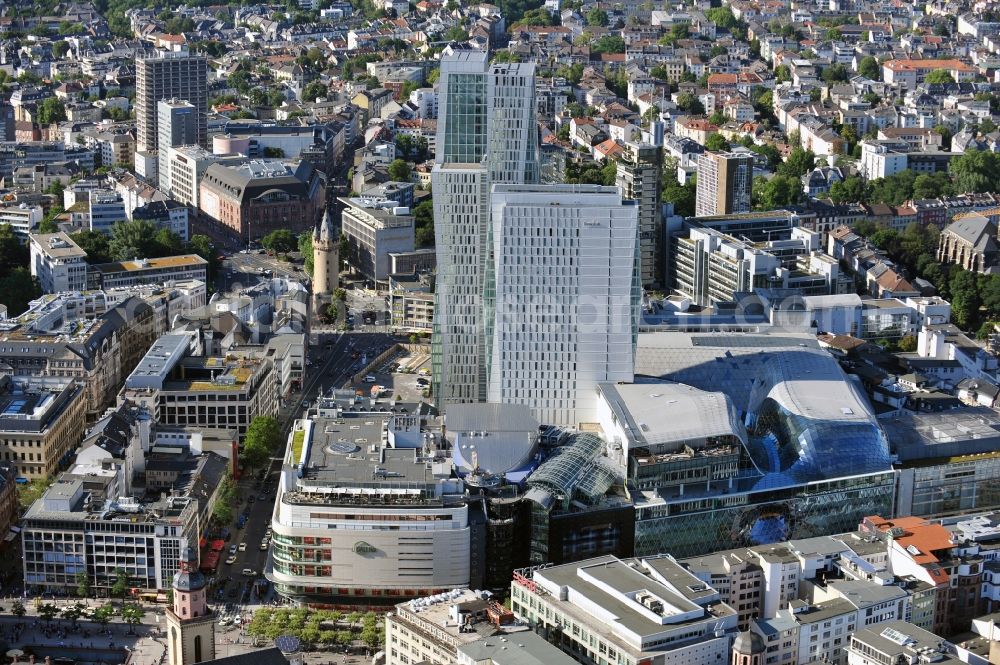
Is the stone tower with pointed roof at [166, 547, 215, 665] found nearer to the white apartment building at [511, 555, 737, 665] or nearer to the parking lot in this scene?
the white apartment building at [511, 555, 737, 665]

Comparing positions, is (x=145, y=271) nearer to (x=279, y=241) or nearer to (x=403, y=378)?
(x=279, y=241)

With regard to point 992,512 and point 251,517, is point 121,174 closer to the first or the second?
point 251,517

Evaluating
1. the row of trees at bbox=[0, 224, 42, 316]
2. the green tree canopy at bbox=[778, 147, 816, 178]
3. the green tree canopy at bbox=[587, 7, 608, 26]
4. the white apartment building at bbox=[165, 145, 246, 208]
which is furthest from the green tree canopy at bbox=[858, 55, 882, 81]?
the row of trees at bbox=[0, 224, 42, 316]

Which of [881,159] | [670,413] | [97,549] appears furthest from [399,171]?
[97,549]

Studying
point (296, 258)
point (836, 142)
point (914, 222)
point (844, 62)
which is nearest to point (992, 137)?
point (836, 142)

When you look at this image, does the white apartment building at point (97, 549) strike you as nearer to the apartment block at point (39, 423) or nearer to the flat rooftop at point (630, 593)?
the apartment block at point (39, 423)

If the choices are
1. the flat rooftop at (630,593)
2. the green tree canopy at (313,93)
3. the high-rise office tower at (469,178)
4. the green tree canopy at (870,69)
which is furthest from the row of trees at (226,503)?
the green tree canopy at (870,69)
